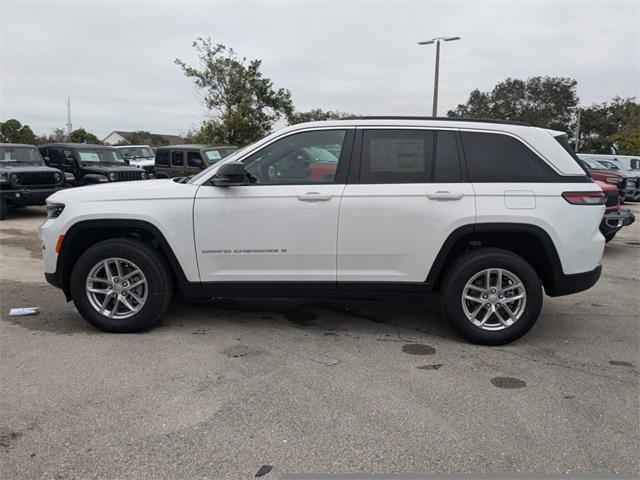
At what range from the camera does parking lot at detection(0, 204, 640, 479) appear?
2879 mm

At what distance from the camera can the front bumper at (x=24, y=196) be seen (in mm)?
12031

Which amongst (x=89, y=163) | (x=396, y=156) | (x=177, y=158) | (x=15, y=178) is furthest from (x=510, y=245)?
(x=89, y=163)

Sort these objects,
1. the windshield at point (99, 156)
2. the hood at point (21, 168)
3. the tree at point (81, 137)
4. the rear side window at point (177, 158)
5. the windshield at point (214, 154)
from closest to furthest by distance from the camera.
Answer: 1. the hood at point (21, 168)
2. the windshield at point (214, 154)
3. the windshield at point (99, 156)
4. the rear side window at point (177, 158)
5. the tree at point (81, 137)

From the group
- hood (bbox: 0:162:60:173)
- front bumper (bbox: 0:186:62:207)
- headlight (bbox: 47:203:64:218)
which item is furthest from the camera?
hood (bbox: 0:162:60:173)

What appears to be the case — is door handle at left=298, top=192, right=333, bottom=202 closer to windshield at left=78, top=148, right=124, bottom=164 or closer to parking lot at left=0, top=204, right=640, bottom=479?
parking lot at left=0, top=204, right=640, bottom=479

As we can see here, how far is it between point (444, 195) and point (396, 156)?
520mm

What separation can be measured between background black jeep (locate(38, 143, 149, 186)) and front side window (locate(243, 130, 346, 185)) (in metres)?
11.2

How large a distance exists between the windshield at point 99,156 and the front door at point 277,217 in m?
12.4

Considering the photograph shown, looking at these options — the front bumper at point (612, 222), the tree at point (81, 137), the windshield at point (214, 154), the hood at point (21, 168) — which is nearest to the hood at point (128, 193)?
the front bumper at point (612, 222)

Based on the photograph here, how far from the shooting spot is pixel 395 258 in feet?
14.8

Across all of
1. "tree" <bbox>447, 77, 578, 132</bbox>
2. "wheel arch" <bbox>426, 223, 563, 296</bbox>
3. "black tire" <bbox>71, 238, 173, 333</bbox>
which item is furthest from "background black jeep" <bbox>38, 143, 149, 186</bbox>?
"tree" <bbox>447, 77, 578, 132</bbox>

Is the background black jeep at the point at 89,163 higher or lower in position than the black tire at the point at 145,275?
higher

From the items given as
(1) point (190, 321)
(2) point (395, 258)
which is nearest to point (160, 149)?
(1) point (190, 321)

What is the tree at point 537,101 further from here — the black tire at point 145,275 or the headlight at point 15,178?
the black tire at point 145,275
